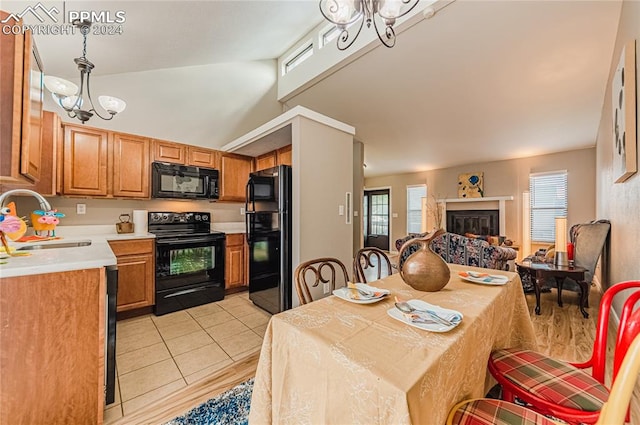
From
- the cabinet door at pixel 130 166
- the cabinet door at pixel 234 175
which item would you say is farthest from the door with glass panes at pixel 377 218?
the cabinet door at pixel 130 166

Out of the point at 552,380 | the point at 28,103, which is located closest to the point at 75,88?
the point at 28,103

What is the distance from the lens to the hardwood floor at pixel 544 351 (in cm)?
156

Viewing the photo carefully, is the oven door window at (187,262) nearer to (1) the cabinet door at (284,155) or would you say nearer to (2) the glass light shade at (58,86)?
(1) the cabinet door at (284,155)

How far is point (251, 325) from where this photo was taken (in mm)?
Answer: 2752

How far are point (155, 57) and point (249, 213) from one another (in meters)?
1.91

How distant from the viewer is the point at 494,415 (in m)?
0.87

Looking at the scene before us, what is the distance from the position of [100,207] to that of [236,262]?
181 cm

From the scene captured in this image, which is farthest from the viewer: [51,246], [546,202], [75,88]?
[546,202]

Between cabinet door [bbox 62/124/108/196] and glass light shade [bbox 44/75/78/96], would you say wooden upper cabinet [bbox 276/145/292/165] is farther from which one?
glass light shade [bbox 44/75/78/96]

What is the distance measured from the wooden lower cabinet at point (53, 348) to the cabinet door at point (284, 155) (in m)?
2.52

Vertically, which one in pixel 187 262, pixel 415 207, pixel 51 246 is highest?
pixel 415 207

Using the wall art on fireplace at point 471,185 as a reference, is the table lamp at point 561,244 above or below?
below

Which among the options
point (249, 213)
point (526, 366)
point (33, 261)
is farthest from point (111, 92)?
point (526, 366)

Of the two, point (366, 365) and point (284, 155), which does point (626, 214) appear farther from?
point (284, 155)
